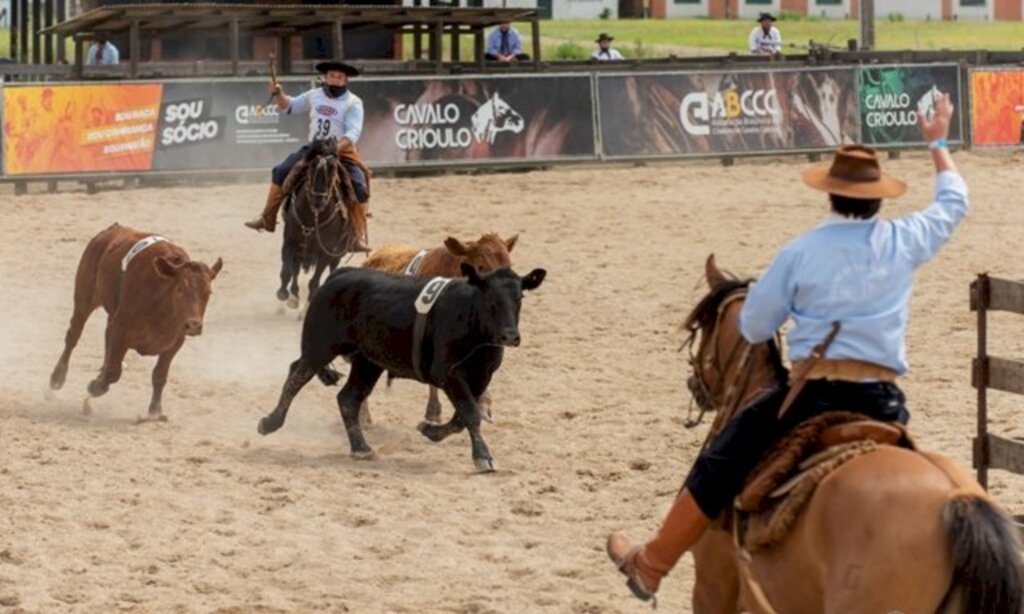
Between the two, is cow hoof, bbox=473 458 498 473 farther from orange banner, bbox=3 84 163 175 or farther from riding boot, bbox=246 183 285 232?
orange banner, bbox=3 84 163 175

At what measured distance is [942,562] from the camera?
6.01 metres

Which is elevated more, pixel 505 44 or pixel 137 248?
pixel 505 44

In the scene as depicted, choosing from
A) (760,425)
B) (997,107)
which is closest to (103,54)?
(997,107)

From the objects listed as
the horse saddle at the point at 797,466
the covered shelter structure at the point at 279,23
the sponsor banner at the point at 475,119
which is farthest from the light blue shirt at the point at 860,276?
the covered shelter structure at the point at 279,23

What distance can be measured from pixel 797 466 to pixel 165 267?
7.48 metres

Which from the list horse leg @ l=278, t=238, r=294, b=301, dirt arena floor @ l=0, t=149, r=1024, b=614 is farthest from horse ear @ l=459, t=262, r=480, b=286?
horse leg @ l=278, t=238, r=294, b=301

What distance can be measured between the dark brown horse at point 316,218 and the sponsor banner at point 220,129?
6.82 m

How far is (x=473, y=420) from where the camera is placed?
1204 centimetres

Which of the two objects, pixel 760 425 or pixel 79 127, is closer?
pixel 760 425

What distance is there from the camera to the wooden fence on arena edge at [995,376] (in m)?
10.1

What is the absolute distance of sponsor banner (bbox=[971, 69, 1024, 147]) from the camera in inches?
1144

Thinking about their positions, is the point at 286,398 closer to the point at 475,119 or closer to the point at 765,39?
the point at 475,119

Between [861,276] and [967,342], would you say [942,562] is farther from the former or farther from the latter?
[967,342]

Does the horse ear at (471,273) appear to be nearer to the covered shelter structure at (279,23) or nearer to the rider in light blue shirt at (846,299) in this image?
the rider in light blue shirt at (846,299)
